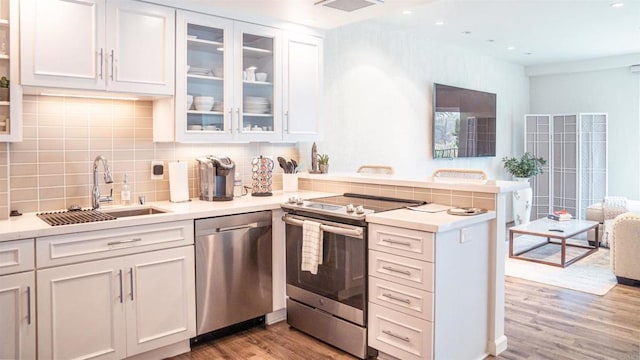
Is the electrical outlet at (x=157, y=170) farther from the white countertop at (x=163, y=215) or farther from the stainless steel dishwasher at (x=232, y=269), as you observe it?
the stainless steel dishwasher at (x=232, y=269)

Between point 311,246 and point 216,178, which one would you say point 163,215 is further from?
point 311,246

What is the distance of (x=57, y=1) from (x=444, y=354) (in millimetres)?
2907

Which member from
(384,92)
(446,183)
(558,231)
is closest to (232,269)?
(446,183)

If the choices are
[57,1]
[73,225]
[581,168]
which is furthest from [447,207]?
[581,168]

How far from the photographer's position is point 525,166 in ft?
23.5

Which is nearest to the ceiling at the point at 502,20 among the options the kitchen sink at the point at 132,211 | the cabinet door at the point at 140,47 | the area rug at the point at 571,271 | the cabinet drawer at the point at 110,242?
the cabinet door at the point at 140,47

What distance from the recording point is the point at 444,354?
246 cm

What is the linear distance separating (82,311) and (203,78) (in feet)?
5.53

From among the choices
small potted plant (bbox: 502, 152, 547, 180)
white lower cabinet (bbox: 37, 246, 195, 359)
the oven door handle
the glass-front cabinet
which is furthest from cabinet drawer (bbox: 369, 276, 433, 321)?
small potted plant (bbox: 502, 152, 547, 180)

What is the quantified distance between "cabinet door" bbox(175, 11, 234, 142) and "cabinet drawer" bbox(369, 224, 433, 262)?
1.41 meters

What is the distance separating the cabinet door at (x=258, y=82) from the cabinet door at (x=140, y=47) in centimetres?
53

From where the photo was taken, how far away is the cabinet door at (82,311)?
2.33m

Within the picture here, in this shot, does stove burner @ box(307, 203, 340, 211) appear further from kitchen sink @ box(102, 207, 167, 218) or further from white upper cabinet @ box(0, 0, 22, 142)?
white upper cabinet @ box(0, 0, 22, 142)

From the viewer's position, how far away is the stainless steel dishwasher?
2.89 metres
